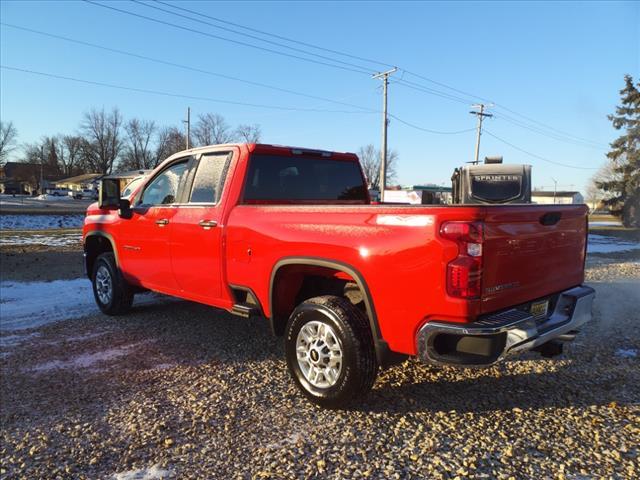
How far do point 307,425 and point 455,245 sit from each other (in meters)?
1.61

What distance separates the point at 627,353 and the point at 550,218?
2.42 metres

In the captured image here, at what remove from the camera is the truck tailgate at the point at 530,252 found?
278 cm

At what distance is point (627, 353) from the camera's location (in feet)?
15.3

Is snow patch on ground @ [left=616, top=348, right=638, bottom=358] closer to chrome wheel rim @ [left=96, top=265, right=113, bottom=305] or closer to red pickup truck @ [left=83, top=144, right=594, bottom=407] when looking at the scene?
red pickup truck @ [left=83, top=144, right=594, bottom=407]

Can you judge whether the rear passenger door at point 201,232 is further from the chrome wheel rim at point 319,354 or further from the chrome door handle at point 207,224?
the chrome wheel rim at point 319,354

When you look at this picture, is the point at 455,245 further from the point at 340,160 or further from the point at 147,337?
the point at 147,337

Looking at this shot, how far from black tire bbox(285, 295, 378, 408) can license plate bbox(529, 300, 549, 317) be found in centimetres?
115

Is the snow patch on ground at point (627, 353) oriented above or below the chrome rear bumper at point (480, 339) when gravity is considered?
below

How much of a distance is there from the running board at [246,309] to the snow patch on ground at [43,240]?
37.8 feet

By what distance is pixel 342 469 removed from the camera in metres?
2.67

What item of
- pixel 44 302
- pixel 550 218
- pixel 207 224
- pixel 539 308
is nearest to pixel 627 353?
pixel 539 308

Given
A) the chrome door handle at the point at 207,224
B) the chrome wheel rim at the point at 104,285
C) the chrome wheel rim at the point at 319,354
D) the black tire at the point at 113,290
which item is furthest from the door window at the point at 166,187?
the chrome wheel rim at the point at 319,354

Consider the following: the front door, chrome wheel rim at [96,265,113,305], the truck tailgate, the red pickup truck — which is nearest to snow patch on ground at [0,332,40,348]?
chrome wheel rim at [96,265,113,305]

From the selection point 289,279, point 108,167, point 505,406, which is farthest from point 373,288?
point 108,167
